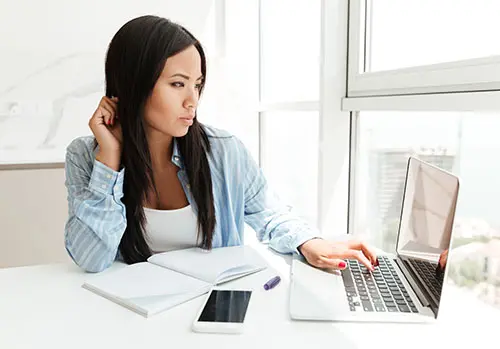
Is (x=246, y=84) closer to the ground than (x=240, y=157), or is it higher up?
higher up

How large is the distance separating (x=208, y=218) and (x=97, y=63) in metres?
1.16

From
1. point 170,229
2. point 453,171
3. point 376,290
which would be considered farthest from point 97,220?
point 453,171

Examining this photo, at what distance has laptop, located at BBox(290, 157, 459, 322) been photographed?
821mm

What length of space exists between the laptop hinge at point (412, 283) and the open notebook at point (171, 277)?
0.97 ft

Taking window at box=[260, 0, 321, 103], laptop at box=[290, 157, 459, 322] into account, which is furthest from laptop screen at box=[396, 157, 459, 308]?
window at box=[260, 0, 321, 103]

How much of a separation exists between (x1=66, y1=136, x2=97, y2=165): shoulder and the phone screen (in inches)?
21.1

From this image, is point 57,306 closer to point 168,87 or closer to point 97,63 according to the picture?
point 168,87

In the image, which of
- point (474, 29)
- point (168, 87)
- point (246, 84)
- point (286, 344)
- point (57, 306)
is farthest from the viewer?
point (246, 84)

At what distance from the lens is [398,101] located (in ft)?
4.18

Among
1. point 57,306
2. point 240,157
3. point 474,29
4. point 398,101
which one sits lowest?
point 57,306

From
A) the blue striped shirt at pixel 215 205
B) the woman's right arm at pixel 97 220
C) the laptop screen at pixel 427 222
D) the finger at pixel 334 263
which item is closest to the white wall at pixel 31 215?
the blue striped shirt at pixel 215 205

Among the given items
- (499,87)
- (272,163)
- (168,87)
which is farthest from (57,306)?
(272,163)

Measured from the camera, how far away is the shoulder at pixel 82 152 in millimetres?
1261

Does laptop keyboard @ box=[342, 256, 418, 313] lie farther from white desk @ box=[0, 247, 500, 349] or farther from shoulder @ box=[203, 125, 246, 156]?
shoulder @ box=[203, 125, 246, 156]
